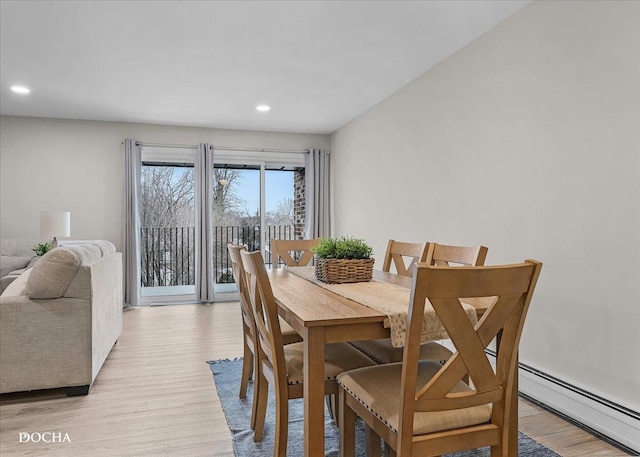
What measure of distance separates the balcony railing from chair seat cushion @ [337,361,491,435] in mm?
4684

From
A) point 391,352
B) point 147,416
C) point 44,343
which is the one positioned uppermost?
point 391,352

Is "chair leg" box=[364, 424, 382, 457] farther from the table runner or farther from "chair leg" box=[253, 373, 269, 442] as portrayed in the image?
"chair leg" box=[253, 373, 269, 442]

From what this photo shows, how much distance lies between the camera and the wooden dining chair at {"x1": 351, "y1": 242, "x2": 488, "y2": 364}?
197 cm

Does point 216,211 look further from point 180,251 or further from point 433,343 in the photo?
point 433,343

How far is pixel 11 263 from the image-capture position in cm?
457

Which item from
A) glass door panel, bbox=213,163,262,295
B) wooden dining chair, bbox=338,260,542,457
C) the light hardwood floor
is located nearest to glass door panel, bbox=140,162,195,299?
glass door panel, bbox=213,163,262,295

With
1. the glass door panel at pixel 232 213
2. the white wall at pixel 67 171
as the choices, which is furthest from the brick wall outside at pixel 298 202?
the white wall at pixel 67 171

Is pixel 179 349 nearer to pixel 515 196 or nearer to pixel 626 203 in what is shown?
pixel 515 196

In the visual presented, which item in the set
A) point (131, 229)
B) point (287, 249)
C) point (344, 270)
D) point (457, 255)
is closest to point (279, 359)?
point (344, 270)

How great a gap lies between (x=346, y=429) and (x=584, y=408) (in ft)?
5.00

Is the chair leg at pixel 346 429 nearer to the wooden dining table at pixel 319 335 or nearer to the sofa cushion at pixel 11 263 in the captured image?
the wooden dining table at pixel 319 335

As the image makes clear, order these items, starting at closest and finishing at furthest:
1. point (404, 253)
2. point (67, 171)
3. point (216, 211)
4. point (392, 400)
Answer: point (392, 400), point (404, 253), point (67, 171), point (216, 211)

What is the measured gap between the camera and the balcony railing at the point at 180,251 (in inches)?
236

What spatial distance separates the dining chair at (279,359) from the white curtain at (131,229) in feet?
13.5
